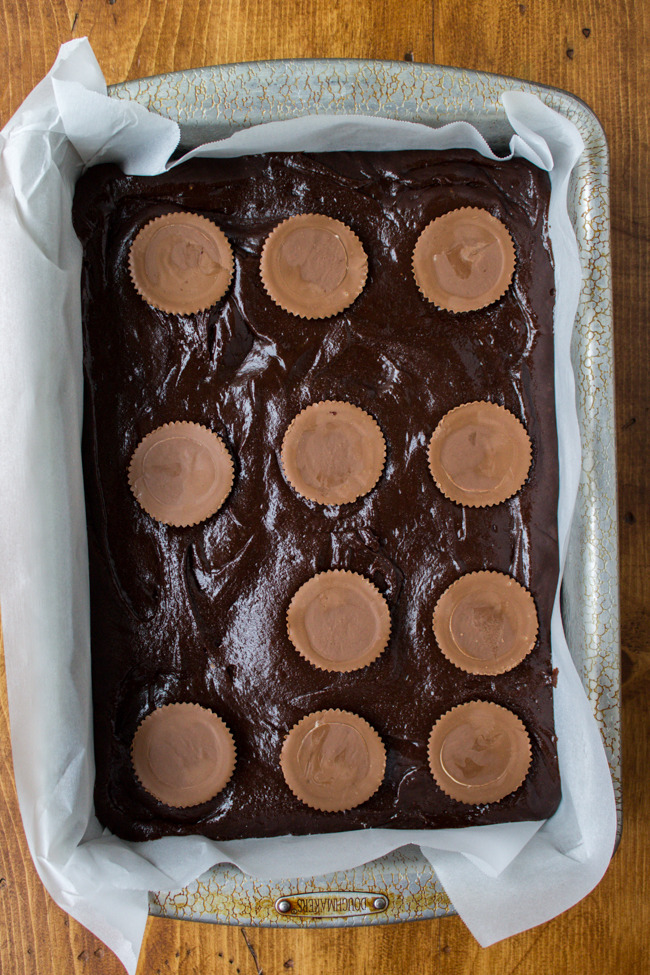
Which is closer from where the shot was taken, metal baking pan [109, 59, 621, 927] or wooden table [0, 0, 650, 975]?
metal baking pan [109, 59, 621, 927]

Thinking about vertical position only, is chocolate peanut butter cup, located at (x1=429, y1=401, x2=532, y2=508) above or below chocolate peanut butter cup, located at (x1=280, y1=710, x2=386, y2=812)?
above

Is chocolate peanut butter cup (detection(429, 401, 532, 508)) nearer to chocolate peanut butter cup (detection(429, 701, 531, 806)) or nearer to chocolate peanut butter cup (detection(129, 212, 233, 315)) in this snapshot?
chocolate peanut butter cup (detection(429, 701, 531, 806))

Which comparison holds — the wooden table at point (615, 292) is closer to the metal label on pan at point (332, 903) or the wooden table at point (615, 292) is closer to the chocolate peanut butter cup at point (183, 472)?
the metal label on pan at point (332, 903)

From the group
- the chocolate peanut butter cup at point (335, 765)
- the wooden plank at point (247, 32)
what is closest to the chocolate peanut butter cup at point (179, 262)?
the wooden plank at point (247, 32)

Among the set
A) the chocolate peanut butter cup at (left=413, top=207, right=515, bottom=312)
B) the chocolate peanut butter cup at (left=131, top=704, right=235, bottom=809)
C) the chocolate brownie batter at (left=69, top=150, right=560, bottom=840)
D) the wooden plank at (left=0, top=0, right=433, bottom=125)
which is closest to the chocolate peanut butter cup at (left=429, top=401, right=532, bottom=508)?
the chocolate brownie batter at (left=69, top=150, right=560, bottom=840)

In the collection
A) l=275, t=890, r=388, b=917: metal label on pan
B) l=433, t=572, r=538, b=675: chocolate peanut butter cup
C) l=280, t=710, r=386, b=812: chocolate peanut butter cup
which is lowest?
l=275, t=890, r=388, b=917: metal label on pan

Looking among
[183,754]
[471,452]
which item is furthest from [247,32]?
[183,754]

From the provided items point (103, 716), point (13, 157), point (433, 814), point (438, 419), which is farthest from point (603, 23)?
point (103, 716)
